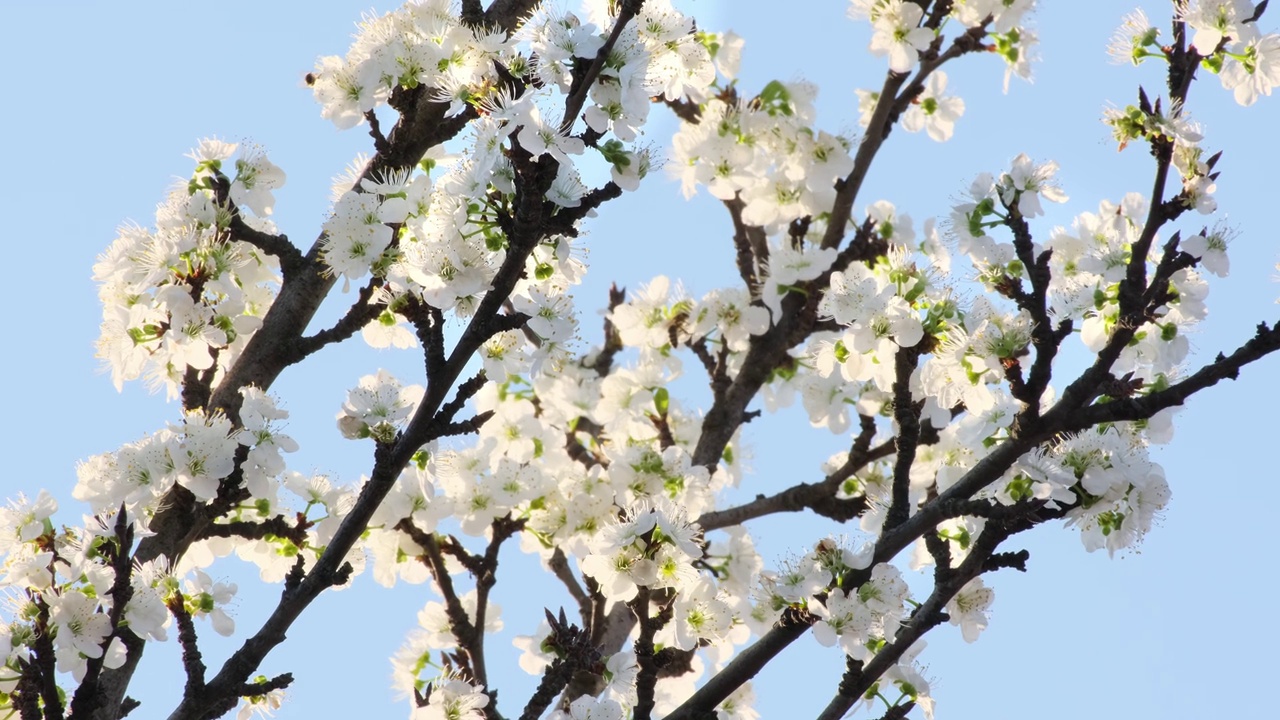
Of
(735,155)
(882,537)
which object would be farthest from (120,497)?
(735,155)

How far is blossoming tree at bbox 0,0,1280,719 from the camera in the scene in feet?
10.4

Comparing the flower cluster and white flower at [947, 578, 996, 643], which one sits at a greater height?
the flower cluster

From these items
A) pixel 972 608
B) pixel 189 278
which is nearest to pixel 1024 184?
pixel 972 608

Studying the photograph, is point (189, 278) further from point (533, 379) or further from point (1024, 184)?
point (1024, 184)

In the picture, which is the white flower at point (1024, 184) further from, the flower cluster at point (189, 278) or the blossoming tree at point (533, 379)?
the flower cluster at point (189, 278)

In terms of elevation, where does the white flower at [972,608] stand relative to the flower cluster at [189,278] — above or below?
below

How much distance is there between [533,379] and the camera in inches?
152

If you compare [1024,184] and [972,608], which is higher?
[1024,184]

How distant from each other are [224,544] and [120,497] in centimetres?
77

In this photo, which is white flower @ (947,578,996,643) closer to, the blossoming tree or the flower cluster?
the blossoming tree

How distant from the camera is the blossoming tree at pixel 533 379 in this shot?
10.4ft

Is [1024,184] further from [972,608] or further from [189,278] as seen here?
[189,278]

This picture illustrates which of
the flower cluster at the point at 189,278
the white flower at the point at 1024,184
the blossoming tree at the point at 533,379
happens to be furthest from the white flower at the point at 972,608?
the flower cluster at the point at 189,278

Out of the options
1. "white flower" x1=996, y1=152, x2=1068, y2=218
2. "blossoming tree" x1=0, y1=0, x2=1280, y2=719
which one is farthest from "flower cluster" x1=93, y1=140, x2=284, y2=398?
"white flower" x1=996, y1=152, x2=1068, y2=218
